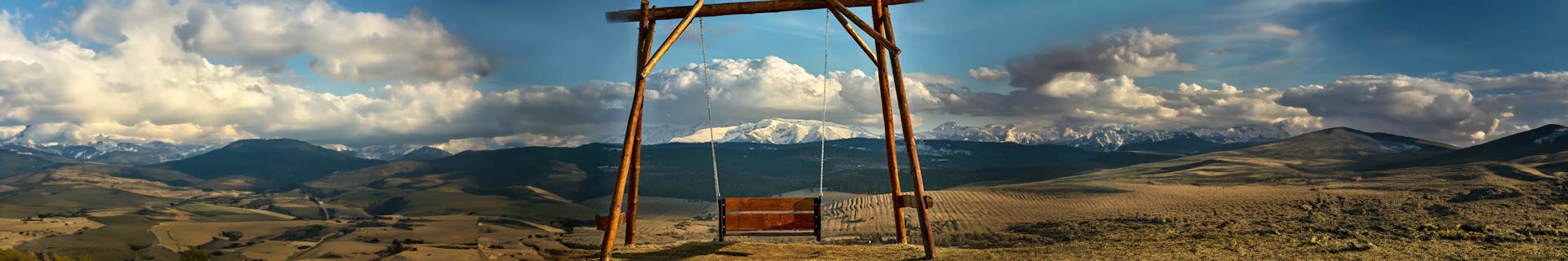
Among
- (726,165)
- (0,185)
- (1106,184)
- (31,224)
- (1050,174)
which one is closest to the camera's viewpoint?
(1106,184)

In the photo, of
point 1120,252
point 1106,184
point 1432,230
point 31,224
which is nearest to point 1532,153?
point 1106,184

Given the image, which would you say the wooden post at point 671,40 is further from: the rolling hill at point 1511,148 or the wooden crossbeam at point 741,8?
the rolling hill at point 1511,148

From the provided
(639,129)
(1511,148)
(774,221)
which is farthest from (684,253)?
(1511,148)

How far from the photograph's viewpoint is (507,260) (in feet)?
41.1

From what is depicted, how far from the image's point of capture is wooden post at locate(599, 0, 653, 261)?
33.6 ft

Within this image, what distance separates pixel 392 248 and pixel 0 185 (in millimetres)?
179114

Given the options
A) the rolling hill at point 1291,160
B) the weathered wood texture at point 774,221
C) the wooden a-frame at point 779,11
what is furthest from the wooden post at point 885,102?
the rolling hill at point 1291,160

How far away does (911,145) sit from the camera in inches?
406

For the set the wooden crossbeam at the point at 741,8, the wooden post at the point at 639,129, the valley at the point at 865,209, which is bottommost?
the valley at the point at 865,209

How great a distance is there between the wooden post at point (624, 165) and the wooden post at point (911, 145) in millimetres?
3374

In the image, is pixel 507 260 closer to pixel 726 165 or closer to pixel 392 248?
pixel 392 248

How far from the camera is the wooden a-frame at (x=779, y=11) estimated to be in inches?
404

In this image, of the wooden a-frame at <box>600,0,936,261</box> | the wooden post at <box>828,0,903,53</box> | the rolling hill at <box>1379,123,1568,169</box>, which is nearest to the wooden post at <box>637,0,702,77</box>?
the wooden a-frame at <box>600,0,936,261</box>

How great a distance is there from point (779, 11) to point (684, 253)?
372cm
